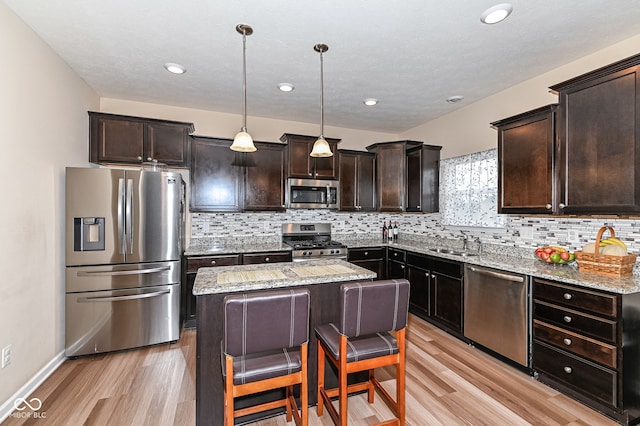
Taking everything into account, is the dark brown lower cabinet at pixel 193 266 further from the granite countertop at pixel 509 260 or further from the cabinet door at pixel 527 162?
the cabinet door at pixel 527 162

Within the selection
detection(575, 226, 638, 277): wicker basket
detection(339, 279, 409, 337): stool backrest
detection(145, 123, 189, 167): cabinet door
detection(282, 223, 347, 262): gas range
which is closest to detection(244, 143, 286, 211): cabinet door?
detection(282, 223, 347, 262): gas range

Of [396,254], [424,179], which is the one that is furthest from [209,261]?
[424,179]

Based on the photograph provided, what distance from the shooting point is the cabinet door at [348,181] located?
4492 mm

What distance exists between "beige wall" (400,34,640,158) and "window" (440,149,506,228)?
0.13m

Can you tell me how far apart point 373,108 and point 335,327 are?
9.96 feet

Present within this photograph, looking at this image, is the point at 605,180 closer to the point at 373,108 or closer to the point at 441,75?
the point at 441,75

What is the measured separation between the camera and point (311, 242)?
173 inches

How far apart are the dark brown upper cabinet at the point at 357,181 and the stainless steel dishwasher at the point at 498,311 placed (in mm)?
1905

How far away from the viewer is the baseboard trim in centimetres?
204

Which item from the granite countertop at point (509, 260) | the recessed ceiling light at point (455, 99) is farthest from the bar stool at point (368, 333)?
the recessed ceiling light at point (455, 99)

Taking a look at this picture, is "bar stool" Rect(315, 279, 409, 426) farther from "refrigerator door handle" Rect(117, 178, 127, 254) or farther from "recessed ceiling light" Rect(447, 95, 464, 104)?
"recessed ceiling light" Rect(447, 95, 464, 104)

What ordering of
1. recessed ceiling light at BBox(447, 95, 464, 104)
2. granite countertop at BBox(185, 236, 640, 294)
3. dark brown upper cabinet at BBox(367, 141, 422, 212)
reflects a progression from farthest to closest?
dark brown upper cabinet at BBox(367, 141, 422, 212)
recessed ceiling light at BBox(447, 95, 464, 104)
granite countertop at BBox(185, 236, 640, 294)

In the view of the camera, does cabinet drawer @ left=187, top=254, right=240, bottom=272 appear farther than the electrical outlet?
Yes

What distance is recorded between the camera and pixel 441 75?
9.85 feet
